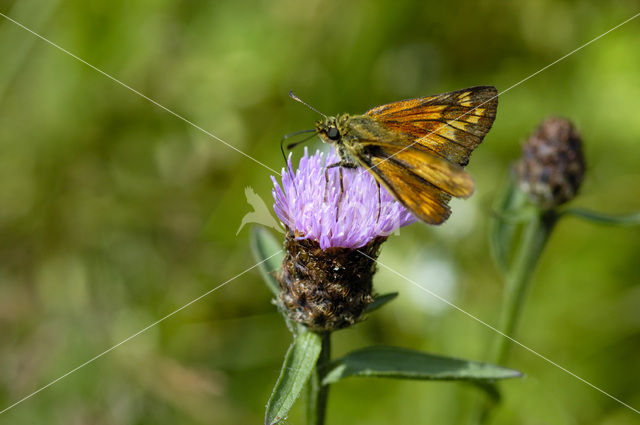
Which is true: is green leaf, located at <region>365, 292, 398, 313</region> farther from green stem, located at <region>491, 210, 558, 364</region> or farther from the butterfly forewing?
green stem, located at <region>491, 210, 558, 364</region>

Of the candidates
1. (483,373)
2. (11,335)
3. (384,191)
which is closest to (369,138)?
(384,191)

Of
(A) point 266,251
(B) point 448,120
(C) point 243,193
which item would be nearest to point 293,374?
(A) point 266,251

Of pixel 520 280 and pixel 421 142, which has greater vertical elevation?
pixel 421 142

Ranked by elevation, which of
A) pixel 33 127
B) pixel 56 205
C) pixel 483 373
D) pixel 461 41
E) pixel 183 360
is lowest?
pixel 483 373

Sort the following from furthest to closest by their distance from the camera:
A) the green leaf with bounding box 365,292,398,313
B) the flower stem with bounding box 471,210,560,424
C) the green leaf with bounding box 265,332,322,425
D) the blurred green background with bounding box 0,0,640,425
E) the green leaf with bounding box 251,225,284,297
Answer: the blurred green background with bounding box 0,0,640,425 → the flower stem with bounding box 471,210,560,424 → the green leaf with bounding box 251,225,284,297 → the green leaf with bounding box 365,292,398,313 → the green leaf with bounding box 265,332,322,425

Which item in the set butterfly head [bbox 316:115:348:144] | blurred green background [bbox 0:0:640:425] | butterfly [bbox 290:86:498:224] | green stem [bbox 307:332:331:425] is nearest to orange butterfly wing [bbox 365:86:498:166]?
butterfly [bbox 290:86:498:224]

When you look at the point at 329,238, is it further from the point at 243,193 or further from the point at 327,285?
the point at 243,193

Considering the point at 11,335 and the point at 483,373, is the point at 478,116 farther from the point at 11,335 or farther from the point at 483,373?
the point at 11,335
